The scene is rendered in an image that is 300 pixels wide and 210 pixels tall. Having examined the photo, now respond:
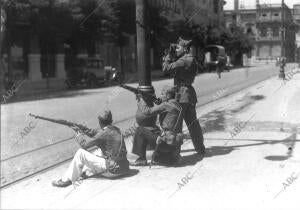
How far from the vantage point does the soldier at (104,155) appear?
628 centimetres

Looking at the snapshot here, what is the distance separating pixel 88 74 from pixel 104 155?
22.9 m

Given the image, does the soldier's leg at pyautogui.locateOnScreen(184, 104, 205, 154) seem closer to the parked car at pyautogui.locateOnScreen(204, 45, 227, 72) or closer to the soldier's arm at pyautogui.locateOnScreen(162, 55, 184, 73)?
the soldier's arm at pyautogui.locateOnScreen(162, 55, 184, 73)

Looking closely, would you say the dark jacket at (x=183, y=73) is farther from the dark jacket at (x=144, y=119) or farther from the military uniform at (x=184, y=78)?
the dark jacket at (x=144, y=119)

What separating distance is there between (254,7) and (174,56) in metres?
97.1

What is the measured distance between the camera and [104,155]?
6.48 m

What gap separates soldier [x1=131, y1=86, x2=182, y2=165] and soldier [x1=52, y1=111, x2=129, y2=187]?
2.14ft

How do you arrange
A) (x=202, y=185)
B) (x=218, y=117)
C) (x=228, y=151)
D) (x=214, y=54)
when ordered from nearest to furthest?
(x=202, y=185), (x=228, y=151), (x=218, y=117), (x=214, y=54)

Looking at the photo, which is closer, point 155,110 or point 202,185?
point 202,185

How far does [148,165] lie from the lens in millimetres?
7164

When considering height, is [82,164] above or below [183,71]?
below

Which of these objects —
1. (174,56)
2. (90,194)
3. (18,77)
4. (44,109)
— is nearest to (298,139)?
(174,56)

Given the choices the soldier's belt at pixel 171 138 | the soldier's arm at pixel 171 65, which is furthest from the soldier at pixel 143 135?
the soldier's arm at pixel 171 65

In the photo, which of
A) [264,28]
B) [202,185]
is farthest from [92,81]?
[264,28]

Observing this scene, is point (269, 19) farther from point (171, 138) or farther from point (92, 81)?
point (171, 138)
